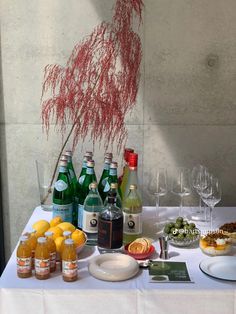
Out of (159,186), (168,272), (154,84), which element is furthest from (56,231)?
(154,84)

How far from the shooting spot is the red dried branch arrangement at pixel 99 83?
2.06 metres

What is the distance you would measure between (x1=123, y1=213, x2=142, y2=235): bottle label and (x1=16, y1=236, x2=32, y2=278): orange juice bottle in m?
0.42

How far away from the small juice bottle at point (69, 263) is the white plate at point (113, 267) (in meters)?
0.07

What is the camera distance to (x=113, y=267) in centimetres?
144

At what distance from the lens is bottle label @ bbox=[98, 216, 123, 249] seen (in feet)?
5.00

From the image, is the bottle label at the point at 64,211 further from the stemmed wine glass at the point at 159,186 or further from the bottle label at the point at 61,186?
the stemmed wine glass at the point at 159,186

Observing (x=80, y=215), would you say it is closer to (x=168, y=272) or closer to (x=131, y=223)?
(x=131, y=223)

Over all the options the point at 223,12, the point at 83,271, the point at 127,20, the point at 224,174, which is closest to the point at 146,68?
the point at 127,20

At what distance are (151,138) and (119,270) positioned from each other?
92 cm

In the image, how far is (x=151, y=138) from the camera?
85.4 inches

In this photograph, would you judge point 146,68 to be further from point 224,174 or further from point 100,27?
point 224,174

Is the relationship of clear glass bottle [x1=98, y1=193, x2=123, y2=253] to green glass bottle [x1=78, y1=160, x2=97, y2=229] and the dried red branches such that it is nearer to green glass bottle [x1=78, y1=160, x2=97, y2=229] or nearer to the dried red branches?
green glass bottle [x1=78, y1=160, x2=97, y2=229]

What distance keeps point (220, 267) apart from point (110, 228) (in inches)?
15.3

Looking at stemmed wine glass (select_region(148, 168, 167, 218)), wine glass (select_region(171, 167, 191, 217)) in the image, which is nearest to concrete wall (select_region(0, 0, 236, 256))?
wine glass (select_region(171, 167, 191, 217))
